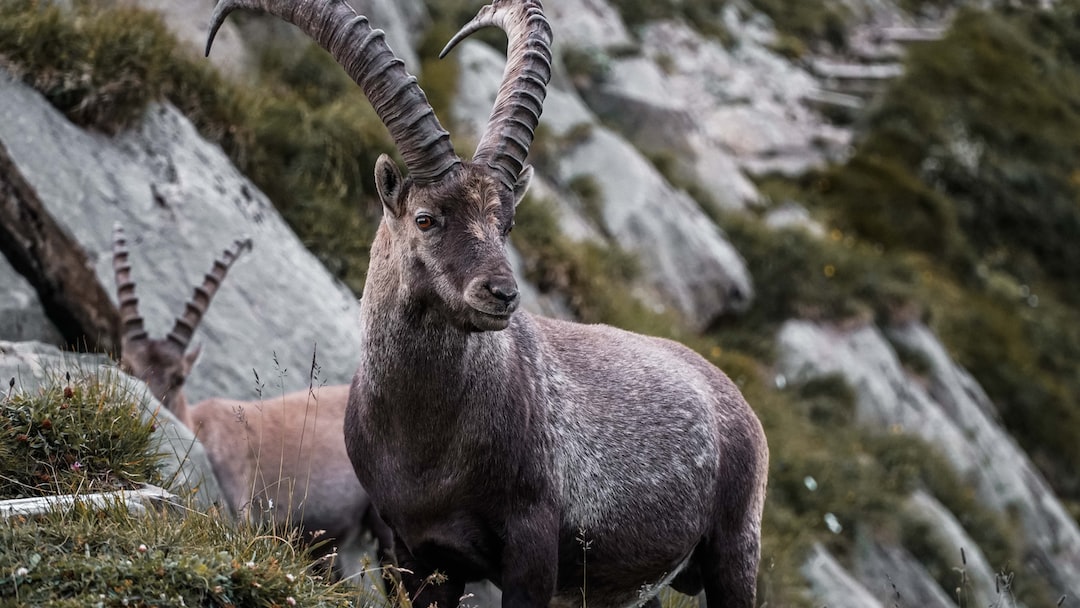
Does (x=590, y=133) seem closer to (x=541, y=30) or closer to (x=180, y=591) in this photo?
(x=541, y=30)

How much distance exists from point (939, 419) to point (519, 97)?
582 inches

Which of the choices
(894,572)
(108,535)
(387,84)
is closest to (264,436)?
(387,84)

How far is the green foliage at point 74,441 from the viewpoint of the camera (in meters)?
5.96

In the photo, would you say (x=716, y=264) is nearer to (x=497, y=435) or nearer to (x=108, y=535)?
(x=497, y=435)

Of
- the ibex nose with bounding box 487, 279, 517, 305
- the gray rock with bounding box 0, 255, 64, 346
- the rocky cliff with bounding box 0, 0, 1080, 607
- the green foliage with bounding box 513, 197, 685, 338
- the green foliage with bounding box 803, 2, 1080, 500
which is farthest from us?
the green foliage with bounding box 803, 2, 1080, 500

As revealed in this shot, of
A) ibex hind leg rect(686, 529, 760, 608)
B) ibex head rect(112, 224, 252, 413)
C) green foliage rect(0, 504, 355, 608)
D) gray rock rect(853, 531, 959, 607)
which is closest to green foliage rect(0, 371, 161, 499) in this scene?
green foliage rect(0, 504, 355, 608)

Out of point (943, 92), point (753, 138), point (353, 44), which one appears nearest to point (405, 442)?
point (353, 44)

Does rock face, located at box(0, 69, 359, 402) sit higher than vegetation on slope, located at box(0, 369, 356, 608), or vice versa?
vegetation on slope, located at box(0, 369, 356, 608)

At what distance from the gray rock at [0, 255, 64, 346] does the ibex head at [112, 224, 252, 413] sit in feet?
1.85

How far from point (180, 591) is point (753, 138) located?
22.4 metres

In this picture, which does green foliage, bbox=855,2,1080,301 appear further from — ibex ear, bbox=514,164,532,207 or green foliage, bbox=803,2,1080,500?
ibex ear, bbox=514,164,532,207

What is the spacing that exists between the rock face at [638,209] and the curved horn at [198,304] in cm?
807

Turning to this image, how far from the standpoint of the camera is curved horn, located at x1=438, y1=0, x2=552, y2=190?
6.38 metres

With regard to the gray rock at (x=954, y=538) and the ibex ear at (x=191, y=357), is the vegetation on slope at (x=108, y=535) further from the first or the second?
the gray rock at (x=954, y=538)
